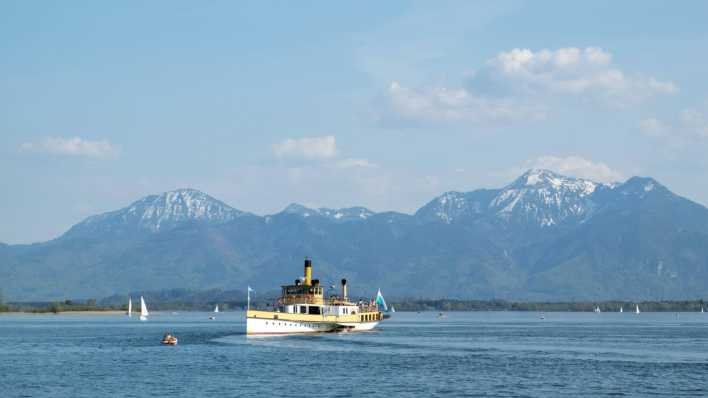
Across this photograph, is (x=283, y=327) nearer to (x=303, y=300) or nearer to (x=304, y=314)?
(x=304, y=314)

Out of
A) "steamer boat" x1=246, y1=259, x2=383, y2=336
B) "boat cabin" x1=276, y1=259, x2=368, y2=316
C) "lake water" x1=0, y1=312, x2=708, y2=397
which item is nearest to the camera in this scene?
"lake water" x1=0, y1=312, x2=708, y2=397

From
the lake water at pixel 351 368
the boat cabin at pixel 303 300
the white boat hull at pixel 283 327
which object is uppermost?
the boat cabin at pixel 303 300

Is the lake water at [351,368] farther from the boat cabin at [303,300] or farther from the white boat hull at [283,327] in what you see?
the boat cabin at [303,300]

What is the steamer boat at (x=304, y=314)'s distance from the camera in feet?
523

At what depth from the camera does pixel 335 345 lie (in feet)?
472

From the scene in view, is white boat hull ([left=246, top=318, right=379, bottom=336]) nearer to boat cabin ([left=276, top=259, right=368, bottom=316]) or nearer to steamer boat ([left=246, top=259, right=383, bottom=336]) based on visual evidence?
steamer boat ([left=246, top=259, right=383, bottom=336])

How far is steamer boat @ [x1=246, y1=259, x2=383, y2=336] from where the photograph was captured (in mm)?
159500

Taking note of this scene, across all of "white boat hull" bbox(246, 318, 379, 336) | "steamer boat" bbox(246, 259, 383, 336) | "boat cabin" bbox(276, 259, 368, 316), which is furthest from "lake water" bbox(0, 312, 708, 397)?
"boat cabin" bbox(276, 259, 368, 316)

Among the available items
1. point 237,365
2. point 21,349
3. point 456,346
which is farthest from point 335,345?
point 21,349

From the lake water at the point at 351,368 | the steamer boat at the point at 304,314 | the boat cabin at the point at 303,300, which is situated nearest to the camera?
the lake water at the point at 351,368

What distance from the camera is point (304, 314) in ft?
536

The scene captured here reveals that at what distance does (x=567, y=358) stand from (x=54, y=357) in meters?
61.1

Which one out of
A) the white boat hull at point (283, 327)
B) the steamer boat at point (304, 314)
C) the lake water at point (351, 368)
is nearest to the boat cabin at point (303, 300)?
the steamer boat at point (304, 314)

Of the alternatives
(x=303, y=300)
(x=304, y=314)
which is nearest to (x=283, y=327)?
(x=304, y=314)
